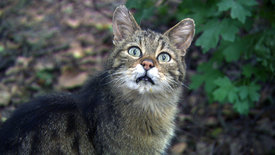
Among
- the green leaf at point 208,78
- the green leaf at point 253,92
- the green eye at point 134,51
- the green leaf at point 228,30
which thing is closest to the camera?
the green eye at point 134,51

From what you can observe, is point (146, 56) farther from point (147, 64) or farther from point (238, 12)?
point (238, 12)

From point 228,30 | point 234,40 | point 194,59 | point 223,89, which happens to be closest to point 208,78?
point 223,89

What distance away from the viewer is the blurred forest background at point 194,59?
4.01 m

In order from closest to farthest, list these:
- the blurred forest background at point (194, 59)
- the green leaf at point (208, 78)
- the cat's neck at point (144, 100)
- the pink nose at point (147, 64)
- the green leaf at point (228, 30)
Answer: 1. the pink nose at point (147, 64)
2. the cat's neck at point (144, 100)
3. the green leaf at point (228, 30)
4. the blurred forest background at point (194, 59)
5. the green leaf at point (208, 78)

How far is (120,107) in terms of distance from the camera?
3678 millimetres

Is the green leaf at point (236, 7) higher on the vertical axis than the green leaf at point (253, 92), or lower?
higher

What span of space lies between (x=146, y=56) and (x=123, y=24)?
514mm

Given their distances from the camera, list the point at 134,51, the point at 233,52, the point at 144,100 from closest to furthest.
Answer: the point at 134,51, the point at 144,100, the point at 233,52

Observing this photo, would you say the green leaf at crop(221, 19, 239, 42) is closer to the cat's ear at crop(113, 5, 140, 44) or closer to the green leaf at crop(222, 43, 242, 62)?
the green leaf at crop(222, 43, 242, 62)

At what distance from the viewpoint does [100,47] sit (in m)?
6.90

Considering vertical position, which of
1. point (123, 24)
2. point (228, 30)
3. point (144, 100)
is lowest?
point (144, 100)

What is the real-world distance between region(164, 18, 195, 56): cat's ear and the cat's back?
130 centimetres

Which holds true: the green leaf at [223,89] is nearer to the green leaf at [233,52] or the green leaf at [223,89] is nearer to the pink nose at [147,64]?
the green leaf at [233,52]

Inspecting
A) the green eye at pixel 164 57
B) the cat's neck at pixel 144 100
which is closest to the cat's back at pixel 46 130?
the cat's neck at pixel 144 100
